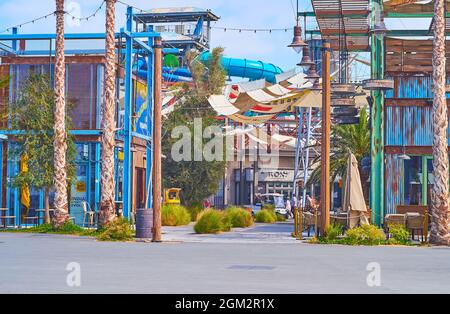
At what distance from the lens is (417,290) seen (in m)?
13.2

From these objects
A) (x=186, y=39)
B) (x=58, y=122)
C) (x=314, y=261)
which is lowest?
(x=314, y=261)

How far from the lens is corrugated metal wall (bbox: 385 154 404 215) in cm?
3278

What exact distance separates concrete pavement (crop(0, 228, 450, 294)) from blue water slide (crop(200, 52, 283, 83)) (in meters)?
48.9

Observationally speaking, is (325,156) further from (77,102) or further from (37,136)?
(77,102)

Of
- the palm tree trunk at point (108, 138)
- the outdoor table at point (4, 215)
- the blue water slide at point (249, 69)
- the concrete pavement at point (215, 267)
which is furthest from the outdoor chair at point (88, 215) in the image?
the blue water slide at point (249, 69)

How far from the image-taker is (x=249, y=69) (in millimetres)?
73750

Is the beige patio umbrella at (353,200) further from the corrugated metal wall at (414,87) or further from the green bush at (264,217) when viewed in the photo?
the green bush at (264,217)

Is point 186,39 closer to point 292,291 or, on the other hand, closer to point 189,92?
point 189,92

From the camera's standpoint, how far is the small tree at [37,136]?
32.0 m

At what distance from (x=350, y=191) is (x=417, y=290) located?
14784mm

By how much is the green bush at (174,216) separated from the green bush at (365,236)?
44.5 ft
